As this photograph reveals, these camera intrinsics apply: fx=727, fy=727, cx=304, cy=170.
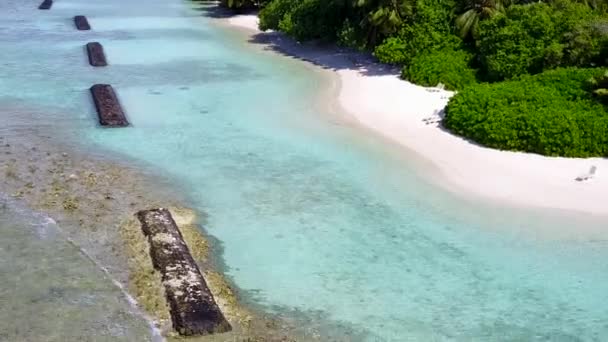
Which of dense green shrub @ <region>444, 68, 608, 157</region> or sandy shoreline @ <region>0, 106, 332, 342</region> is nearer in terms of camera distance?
sandy shoreline @ <region>0, 106, 332, 342</region>

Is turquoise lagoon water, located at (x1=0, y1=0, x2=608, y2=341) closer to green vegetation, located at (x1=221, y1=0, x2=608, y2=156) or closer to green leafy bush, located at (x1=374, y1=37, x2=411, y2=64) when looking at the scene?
green leafy bush, located at (x1=374, y1=37, x2=411, y2=64)

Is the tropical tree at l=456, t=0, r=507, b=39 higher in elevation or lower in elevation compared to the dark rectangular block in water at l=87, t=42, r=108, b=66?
higher

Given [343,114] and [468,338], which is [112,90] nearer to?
[343,114]

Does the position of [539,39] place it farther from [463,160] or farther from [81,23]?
[81,23]

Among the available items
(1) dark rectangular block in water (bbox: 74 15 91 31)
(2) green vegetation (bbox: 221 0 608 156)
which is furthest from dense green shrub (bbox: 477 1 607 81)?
(1) dark rectangular block in water (bbox: 74 15 91 31)

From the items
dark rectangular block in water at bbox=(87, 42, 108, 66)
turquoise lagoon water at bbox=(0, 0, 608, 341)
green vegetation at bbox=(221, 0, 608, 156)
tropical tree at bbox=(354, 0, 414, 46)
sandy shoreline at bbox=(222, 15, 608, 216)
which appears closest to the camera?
turquoise lagoon water at bbox=(0, 0, 608, 341)
